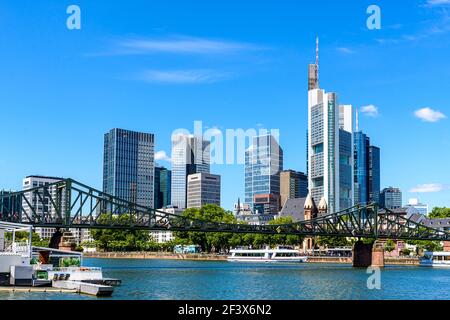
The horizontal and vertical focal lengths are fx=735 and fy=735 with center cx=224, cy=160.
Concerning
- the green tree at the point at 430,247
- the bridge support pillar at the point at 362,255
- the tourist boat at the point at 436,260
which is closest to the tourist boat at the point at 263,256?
the green tree at the point at 430,247

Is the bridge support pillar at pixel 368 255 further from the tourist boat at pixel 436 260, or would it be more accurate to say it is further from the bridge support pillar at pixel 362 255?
the tourist boat at pixel 436 260

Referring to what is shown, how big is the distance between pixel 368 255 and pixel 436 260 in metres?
30.7

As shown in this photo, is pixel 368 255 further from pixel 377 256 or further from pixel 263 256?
pixel 263 256

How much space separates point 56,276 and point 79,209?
186 feet

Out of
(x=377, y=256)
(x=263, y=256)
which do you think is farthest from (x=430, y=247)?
(x=377, y=256)

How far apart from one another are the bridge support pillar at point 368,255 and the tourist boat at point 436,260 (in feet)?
74.0

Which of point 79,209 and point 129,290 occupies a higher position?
point 79,209

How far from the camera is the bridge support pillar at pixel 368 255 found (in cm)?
12775
